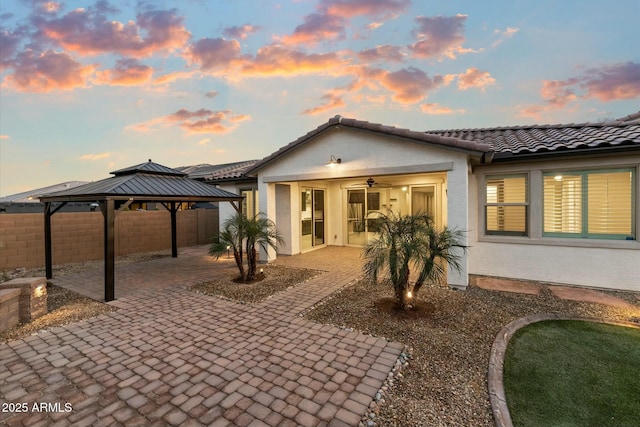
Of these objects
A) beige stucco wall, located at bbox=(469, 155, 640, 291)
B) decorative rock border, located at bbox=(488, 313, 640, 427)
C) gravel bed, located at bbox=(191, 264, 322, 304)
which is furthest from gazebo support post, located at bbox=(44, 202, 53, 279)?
beige stucco wall, located at bbox=(469, 155, 640, 291)

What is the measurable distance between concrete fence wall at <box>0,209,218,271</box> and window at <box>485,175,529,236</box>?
335 inches

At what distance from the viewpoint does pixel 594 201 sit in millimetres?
6582

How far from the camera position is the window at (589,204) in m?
6.32

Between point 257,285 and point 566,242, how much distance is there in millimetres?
7662

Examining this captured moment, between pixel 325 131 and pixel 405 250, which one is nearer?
pixel 405 250

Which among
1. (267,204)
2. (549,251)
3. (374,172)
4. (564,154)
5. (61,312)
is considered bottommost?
(61,312)

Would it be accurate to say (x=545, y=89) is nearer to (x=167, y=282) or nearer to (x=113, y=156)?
(x=167, y=282)

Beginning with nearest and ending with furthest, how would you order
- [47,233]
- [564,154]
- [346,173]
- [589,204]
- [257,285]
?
[564,154] → [589,204] → [257,285] → [47,233] → [346,173]

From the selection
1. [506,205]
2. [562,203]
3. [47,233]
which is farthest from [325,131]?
[47,233]

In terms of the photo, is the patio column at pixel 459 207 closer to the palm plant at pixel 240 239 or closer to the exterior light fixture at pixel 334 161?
the exterior light fixture at pixel 334 161

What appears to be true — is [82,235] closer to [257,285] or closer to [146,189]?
[146,189]

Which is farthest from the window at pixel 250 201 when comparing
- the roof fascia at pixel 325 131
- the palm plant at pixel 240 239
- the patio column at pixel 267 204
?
the palm plant at pixel 240 239

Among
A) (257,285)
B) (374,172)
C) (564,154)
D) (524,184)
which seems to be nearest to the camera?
(564,154)

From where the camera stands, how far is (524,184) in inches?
279
